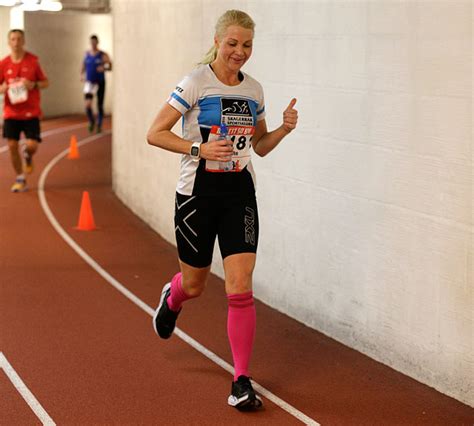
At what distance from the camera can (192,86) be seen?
20.7 feet

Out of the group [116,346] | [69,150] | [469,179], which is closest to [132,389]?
[116,346]

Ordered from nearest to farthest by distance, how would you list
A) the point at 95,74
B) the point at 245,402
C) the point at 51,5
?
the point at 245,402
the point at 95,74
the point at 51,5

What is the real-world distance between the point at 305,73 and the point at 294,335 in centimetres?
206

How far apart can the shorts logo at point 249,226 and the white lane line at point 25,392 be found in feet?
5.24

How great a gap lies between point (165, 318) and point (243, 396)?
125cm

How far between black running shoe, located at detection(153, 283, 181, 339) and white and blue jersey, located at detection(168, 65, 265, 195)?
1.09 m

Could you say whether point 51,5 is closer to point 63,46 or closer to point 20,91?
point 63,46

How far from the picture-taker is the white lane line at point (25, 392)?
20.2 ft

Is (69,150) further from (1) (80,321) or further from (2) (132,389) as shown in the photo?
(2) (132,389)

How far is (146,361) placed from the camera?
740 cm

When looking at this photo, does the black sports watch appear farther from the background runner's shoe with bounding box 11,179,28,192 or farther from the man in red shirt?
the background runner's shoe with bounding box 11,179,28,192

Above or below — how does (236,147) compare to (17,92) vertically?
above

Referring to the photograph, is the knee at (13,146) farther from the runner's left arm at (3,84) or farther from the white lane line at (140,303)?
the runner's left arm at (3,84)

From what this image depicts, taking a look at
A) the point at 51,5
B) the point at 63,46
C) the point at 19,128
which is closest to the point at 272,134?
the point at 19,128
